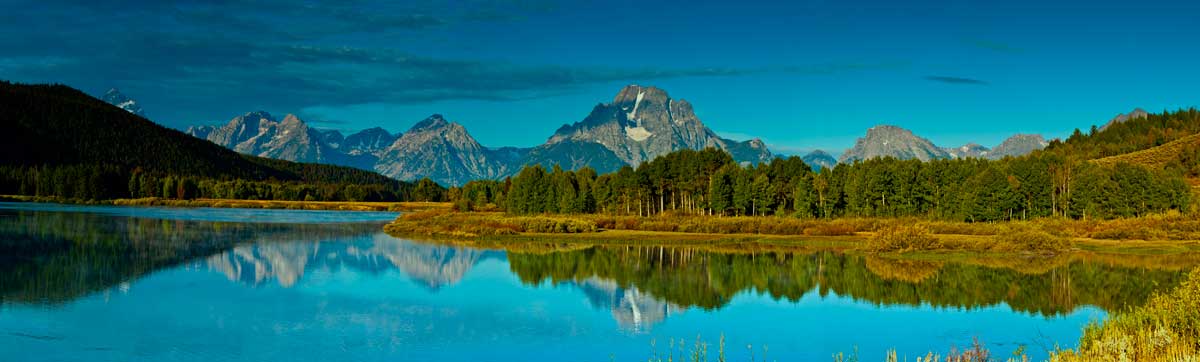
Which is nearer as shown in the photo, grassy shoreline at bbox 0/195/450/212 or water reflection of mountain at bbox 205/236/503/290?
water reflection of mountain at bbox 205/236/503/290

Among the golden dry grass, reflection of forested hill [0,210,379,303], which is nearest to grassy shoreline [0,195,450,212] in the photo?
reflection of forested hill [0,210,379,303]

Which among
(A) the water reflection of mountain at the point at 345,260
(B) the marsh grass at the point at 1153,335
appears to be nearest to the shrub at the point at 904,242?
(A) the water reflection of mountain at the point at 345,260

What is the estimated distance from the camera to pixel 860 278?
1673 inches

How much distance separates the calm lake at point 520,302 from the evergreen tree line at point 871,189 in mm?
31536

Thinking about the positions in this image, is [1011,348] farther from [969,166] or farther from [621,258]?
[969,166]

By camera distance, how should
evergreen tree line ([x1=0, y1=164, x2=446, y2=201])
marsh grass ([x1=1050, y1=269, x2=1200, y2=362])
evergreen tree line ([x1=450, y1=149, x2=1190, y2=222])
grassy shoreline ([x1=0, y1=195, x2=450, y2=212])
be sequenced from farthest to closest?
evergreen tree line ([x1=0, y1=164, x2=446, y2=201]) → grassy shoreline ([x1=0, y1=195, x2=450, y2=212]) → evergreen tree line ([x1=450, y1=149, x2=1190, y2=222]) → marsh grass ([x1=1050, y1=269, x2=1200, y2=362])

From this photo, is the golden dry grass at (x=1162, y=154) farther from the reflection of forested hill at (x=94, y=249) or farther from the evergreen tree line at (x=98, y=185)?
the evergreen tree line at (x=98, y=185)

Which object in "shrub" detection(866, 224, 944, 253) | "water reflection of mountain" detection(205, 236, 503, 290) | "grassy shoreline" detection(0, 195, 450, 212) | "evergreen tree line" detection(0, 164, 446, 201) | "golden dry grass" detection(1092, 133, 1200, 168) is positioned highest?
"golden dry grass" detection(1092, 133, 1200, 168)

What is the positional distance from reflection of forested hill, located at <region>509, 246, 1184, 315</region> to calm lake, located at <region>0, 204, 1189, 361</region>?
16 cm

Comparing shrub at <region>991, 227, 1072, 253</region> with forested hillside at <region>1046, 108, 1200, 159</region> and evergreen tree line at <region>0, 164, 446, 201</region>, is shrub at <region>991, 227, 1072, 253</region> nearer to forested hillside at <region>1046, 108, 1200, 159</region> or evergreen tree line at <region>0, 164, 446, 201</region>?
forested hillside at <region>1046, 108, 1200, 159</region>

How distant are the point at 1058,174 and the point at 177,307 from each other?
85815 millimetres

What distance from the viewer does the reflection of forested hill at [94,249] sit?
34000 millimetres

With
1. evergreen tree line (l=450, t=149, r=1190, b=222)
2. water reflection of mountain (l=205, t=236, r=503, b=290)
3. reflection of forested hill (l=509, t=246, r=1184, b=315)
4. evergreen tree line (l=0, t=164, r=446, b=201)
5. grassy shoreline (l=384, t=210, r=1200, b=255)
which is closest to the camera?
reflection of forested hill (l=509, t=246, r=1184, b=315)

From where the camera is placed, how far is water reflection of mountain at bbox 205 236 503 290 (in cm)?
4247
